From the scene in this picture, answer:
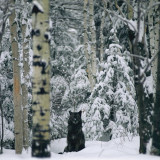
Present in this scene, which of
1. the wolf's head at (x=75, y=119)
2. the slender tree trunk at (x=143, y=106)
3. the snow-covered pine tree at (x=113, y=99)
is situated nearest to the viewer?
the slender tree trunk at (x=143, y=106)

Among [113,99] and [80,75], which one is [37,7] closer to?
[113,99]

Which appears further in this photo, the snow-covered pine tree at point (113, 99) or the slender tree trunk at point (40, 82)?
the snow-covered pine tree at point (113, 99)

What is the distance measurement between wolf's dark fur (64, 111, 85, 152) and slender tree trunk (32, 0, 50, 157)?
3992 millimetres

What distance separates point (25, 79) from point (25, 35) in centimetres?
169

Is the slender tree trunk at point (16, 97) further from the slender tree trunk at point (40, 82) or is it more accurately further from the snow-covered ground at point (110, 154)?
the slender tree trunk at point (40, 82)

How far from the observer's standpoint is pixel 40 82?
13.1 feet

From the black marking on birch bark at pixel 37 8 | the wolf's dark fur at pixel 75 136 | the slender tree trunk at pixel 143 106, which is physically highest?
the black marking on birch bark at pixel 37 8

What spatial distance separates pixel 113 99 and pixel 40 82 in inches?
275

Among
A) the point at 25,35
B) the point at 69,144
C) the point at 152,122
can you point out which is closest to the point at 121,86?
the point at 69,144

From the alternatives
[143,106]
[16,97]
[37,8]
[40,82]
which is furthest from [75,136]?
[37,8]

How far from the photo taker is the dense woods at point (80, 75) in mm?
4051

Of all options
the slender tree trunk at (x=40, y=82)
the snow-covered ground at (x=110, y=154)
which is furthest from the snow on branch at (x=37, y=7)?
the snow-covered ground at (x=110, y=154)

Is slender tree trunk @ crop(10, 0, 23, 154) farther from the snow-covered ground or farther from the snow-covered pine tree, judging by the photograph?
the snow-covered pine tree

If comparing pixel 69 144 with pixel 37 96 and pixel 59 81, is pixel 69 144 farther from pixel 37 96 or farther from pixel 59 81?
pixel 59 81
